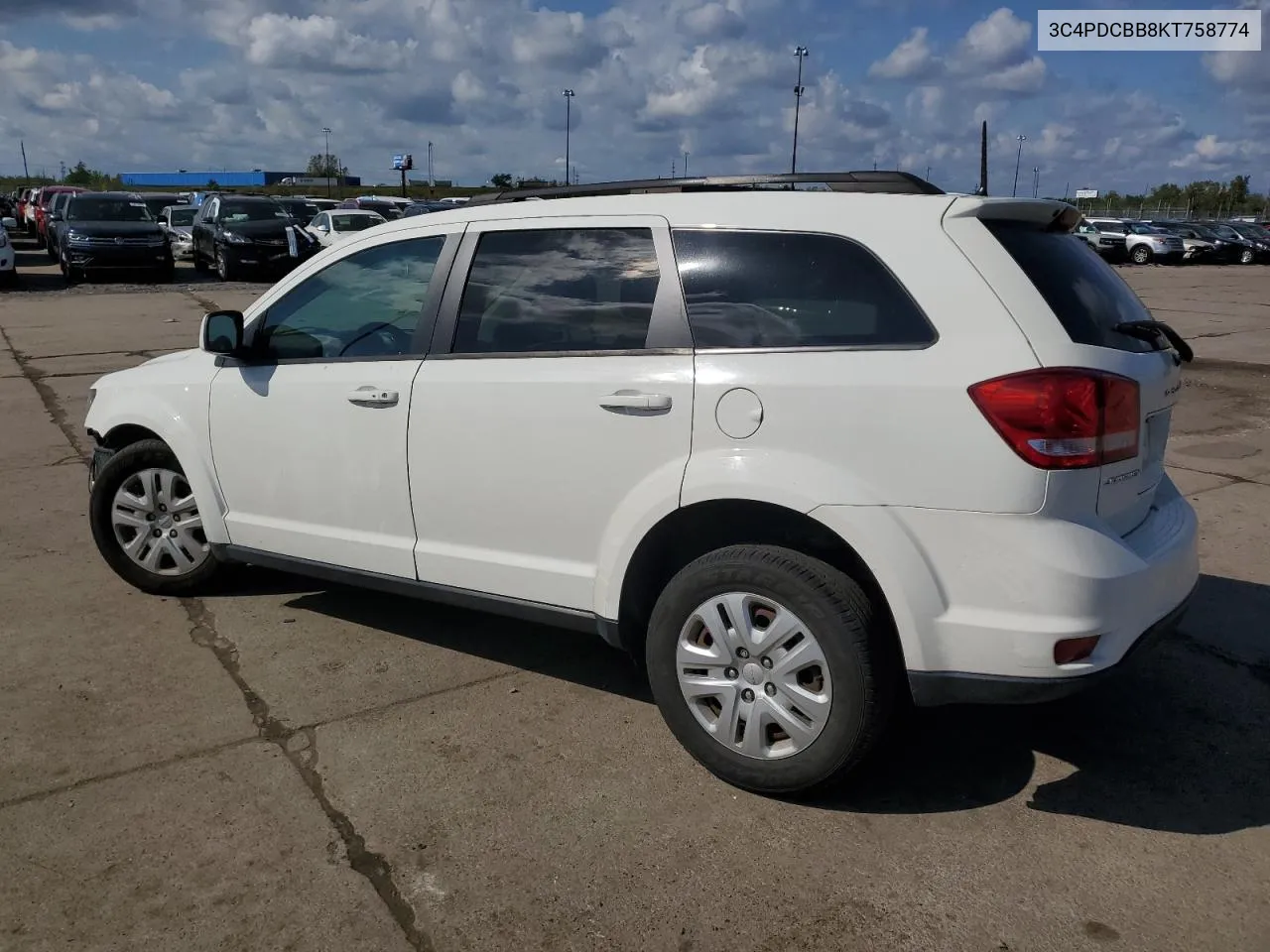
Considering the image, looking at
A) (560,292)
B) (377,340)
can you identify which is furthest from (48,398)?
(560,292)

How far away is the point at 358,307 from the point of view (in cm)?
437

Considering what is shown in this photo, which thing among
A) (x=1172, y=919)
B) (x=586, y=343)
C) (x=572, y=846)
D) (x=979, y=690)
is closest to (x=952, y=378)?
(x=979, y=690)

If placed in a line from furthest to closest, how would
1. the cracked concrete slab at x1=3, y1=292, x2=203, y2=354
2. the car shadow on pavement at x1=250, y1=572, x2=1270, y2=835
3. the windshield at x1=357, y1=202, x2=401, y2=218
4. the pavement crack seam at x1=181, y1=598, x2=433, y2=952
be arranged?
1. the windshield at x1=357, y1=202, x2=401, y2=218
2. the cracked concrete slab at x1=3, y1=292, x2=203, y2=354
3. the car shadow on pavement at x1=250, y1=572, x2=1270, y2=835
4. the pavement crack seam at x1=181, y1=598, x2=433, y2=952

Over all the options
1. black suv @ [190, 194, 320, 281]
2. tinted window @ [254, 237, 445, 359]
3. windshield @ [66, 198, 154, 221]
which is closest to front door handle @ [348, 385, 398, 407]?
tinted window @ [254, 237, 445, 359]

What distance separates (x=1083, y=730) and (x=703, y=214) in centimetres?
225

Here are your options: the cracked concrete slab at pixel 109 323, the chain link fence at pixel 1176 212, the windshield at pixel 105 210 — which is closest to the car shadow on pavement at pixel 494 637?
the cracked concrete slab at pixel 109 323

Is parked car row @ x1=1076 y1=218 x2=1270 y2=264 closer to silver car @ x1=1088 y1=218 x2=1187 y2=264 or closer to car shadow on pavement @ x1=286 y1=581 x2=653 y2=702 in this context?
silver car @ x1=1088 y1=218 x2=1187 y2=264

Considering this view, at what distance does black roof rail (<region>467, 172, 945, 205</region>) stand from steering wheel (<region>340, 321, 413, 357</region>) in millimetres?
622

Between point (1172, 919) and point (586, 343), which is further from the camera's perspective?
point (586, 343)

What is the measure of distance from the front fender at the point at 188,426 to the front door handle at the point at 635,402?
6.90ft

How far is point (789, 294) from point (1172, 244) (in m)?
41.1

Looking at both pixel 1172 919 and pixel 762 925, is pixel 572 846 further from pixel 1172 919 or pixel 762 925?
pixel 1172 919

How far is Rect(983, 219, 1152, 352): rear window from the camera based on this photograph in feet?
10.1

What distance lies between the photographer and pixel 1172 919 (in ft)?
9.12
